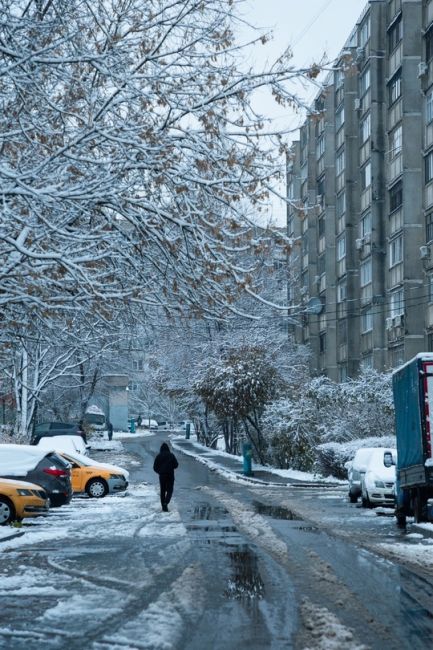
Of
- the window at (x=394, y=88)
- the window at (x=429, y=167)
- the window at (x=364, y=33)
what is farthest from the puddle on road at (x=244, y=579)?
the window at (x=364, y=33)

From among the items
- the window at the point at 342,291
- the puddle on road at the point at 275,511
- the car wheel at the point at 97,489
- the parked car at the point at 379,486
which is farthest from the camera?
the window at the point at 342,291

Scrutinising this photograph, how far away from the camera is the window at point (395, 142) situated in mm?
49706

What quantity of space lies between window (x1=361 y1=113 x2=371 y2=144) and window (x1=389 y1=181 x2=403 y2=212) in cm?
570

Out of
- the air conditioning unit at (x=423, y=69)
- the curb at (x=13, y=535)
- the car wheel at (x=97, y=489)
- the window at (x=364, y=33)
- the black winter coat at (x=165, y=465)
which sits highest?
the window at (x=364, y=33)

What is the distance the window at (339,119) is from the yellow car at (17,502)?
44325 millimetres

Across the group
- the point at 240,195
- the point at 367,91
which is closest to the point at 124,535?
the point at 240,195

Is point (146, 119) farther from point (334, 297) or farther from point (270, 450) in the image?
point (334, 297)

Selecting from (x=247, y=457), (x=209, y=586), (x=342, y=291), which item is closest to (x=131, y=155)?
(x=209, y=586)

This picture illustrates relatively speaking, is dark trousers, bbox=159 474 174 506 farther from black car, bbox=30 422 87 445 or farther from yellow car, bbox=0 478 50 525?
black car, bbox=30 422 87 445

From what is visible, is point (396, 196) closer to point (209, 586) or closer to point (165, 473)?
point (165, 473)

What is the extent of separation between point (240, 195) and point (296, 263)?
62646 millimetres

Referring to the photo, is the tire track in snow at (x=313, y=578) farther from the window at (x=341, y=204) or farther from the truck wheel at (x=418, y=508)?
the window at (x=341, y=204)

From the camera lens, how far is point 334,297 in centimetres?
6644

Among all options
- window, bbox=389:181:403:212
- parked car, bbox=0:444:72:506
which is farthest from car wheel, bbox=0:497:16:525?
window, bbox=389:181:403:212
